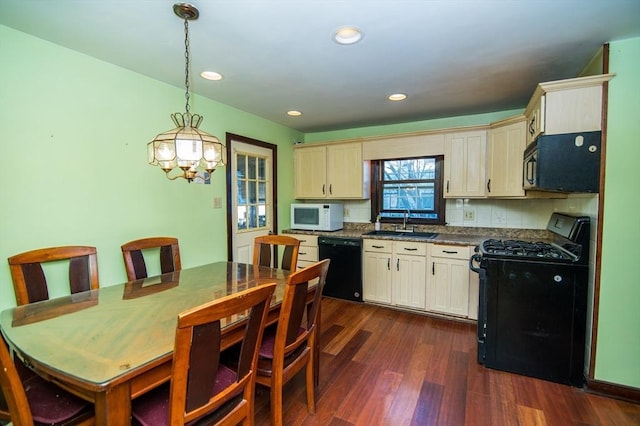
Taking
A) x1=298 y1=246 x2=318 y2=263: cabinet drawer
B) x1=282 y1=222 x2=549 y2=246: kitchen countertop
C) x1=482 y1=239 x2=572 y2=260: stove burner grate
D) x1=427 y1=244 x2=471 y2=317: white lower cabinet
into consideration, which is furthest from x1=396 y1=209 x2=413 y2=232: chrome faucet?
x1=482 y1=239 x2=572 y2=260: stove burner grate

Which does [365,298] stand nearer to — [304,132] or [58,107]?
[304,132]

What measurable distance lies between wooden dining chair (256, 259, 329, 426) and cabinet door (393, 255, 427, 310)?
1.90 m

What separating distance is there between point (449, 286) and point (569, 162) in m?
1.67

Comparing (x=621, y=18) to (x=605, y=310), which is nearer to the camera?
(x=621, y=18)

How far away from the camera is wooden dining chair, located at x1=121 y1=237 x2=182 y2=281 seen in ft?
7.25

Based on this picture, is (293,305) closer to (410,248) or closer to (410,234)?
(410,248)

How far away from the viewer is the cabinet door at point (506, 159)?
2.90 meters

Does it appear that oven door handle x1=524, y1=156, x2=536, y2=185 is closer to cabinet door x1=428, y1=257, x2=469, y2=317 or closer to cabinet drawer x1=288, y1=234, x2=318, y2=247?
cabinet door x1=428, y1=257, x2=469, y2=317

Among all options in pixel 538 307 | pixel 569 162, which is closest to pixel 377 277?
pixel 538 307

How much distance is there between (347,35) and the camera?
1.83m

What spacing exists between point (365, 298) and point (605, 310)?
7.30 feet

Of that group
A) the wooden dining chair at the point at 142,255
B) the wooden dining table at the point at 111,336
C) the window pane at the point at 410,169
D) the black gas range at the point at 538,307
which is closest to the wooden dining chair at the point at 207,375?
the wooden dining table at the point at 111,336

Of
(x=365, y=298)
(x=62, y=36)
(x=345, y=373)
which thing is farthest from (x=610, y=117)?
(x=62, y=36)

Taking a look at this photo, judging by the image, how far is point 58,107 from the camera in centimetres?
199
